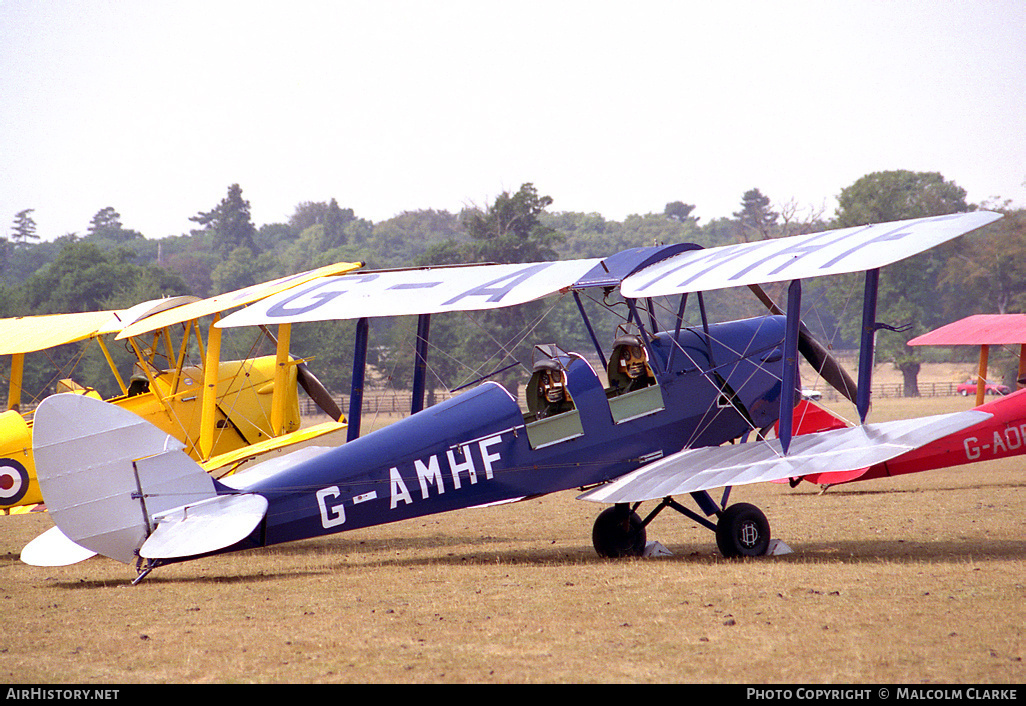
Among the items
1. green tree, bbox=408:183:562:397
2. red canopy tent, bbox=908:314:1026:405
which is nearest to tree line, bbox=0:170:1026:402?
green tree, bbox=408:183:562:397

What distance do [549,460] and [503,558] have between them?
154 centimetres

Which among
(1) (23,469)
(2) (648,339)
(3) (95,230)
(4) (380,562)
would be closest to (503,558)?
(4) (380,562)

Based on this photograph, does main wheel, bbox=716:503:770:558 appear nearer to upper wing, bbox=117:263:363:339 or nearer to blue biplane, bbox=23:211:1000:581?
blue biplane, bbox=23:211:1000:581

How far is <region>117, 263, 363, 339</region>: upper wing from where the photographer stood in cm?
1115

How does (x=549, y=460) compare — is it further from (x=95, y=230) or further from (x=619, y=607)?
(x=95, y=230)

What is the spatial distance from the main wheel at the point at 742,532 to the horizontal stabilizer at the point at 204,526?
3.90 metres

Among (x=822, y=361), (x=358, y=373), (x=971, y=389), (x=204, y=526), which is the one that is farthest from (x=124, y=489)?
(x=971, y=389)

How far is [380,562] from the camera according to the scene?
31.3 feet

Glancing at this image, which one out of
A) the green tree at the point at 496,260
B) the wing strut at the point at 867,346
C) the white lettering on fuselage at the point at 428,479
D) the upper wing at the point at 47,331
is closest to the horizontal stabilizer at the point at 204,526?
the white lettering on fuselage at the point at 428,479

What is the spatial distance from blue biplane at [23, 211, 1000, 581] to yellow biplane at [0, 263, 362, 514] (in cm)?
189

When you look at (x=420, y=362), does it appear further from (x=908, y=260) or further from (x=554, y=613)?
(x=908, y=260)

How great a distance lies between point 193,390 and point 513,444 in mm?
5932

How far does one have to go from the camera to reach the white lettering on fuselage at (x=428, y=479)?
785 centimetres

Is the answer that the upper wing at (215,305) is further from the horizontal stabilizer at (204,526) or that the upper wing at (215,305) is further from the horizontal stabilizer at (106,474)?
the horizontal stabilizer at (204,526)
